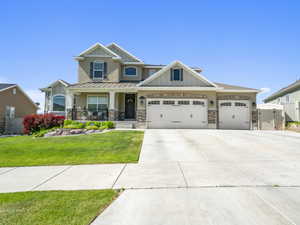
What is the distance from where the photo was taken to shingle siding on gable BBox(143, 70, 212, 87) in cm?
1413

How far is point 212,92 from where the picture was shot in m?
14.0

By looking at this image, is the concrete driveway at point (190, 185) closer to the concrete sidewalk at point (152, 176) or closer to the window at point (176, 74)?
the concrete sidewalk at point (152, 176)

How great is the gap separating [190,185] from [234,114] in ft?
41.2

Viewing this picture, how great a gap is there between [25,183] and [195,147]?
5915 mm

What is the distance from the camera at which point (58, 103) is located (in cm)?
1948

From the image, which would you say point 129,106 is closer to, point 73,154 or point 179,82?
point 179,82

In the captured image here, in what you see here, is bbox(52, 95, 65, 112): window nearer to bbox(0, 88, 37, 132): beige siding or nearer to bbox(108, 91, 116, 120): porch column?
bbox(0, 88, 37, 132): beige siding

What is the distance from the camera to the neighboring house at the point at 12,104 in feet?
57.0

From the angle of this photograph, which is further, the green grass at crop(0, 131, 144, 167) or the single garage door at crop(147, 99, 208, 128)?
the single garage door at crop(147, 99, 208, 128)

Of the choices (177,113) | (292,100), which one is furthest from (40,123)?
(292,100)

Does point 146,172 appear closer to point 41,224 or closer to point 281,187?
point 41,224

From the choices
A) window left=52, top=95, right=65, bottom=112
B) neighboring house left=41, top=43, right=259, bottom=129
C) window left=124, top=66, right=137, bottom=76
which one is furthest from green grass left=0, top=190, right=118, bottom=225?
window left=52, top=95, right=65, bottom=112

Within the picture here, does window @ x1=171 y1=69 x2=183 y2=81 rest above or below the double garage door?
above

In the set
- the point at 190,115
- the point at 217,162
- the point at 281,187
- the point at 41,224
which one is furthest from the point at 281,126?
the point at 41,224
